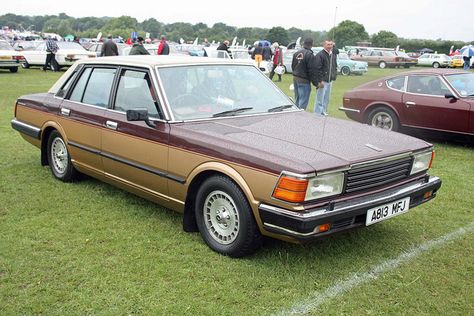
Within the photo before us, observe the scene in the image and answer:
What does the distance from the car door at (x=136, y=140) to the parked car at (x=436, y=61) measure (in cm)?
4048

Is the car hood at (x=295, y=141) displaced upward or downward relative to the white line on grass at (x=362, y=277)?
upward

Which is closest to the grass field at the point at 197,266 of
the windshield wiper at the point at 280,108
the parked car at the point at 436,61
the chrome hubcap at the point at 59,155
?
the chrome hubcap at the point at 59,155

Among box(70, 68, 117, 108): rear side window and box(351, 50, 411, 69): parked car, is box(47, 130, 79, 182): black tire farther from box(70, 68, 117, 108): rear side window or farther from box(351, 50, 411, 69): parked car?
box(351, 50, 411, 69): parked car

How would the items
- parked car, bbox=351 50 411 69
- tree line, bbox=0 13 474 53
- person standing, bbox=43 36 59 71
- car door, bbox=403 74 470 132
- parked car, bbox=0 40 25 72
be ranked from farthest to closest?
tree line, bbox=0 13 474 53, parked car, bbox=351 50 411 69, person standing, bbox=43 36 59 71, parked car, bbox=0 40 25 72, car door, bbox=403 74 470 132

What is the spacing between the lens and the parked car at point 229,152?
3.55 meters

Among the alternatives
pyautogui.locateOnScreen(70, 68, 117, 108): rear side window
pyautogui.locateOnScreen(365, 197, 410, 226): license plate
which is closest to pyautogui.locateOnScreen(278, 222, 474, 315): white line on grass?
pyautogui.locateOnScreen(365, 197, 410, 226): license plate

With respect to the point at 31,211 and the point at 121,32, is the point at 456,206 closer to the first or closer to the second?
the point at 31,211

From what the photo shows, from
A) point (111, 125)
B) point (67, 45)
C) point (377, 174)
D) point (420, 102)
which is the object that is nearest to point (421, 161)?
point (377, 174)

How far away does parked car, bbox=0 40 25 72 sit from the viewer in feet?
69.2

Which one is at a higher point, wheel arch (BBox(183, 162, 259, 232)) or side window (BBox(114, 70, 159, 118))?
side window (BBox(114, 70, 159, 118))

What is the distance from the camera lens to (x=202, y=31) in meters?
109

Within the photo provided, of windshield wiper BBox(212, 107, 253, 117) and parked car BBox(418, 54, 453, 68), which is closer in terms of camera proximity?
windshield wiper BBox(212, 107, 253, 117)

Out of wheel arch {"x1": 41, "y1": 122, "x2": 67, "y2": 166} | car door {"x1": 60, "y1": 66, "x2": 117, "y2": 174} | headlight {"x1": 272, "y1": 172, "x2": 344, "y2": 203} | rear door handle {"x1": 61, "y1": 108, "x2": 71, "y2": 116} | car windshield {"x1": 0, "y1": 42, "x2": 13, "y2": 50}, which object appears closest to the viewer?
headlight {"x1": 272, "y1": 172, "x2": 344, "y2": 203}

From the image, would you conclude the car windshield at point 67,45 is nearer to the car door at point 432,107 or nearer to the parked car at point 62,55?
the parked car at point 62,55
